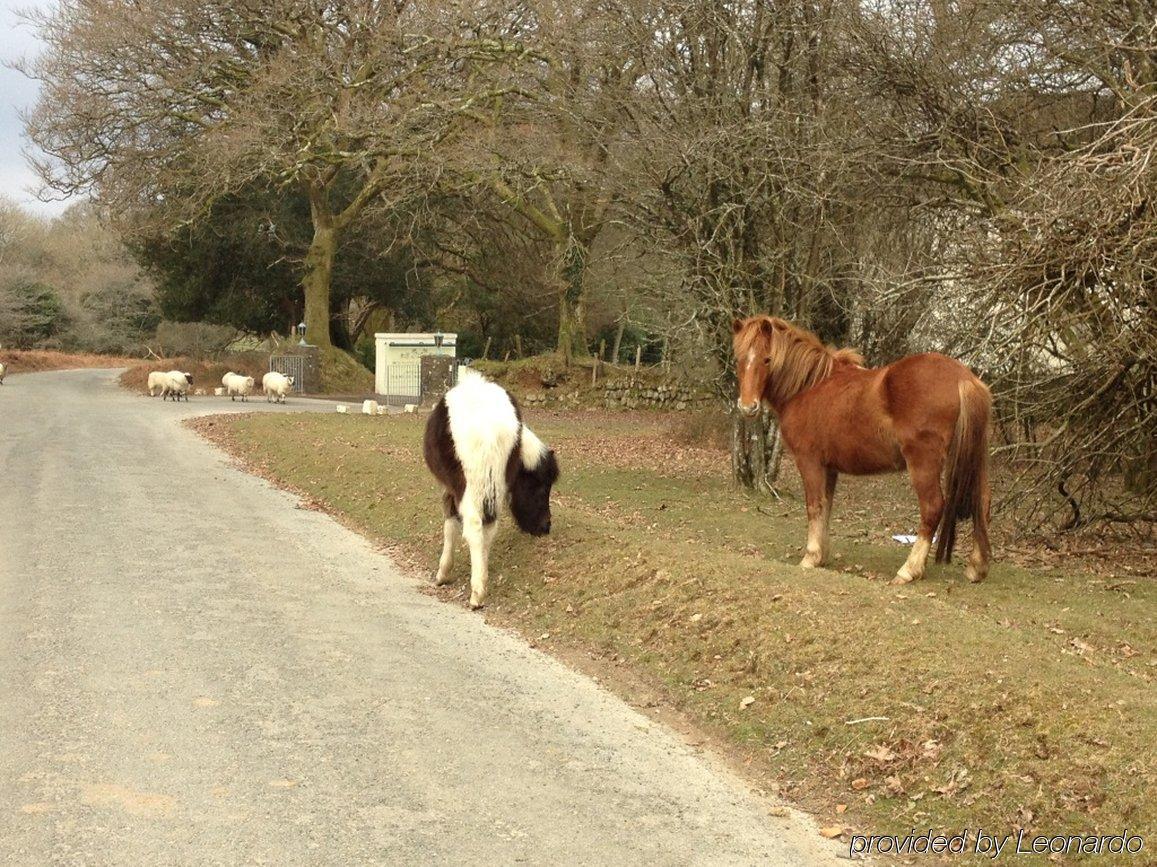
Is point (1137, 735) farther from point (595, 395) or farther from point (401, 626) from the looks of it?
point (595, 395)

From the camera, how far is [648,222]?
49.8ft

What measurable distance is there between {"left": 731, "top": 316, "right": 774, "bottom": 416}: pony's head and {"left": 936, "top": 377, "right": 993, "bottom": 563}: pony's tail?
1.80 metres

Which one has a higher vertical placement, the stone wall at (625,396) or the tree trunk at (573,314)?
the tree trunk at (573,314)

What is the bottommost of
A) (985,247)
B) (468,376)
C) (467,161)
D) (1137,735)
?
(1137,735)

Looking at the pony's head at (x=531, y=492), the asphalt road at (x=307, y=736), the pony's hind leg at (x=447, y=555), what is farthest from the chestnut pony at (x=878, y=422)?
the asphalt road at (x=307, y=736)

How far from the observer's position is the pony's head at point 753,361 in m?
10.3

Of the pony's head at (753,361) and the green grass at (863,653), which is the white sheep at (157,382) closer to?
the green grass at (863,653)

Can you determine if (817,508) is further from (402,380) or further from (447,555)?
(402,380)

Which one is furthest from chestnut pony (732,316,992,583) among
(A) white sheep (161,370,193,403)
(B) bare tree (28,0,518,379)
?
(A) white sheep (161,370,193,403)

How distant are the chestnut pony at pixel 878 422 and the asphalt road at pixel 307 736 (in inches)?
128

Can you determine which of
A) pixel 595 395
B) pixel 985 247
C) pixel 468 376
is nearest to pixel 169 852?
pixel 468 376

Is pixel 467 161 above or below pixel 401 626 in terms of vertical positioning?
above

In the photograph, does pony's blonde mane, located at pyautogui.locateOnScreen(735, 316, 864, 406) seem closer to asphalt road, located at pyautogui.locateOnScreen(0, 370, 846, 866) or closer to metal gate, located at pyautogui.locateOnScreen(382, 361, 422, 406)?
asphalt road, located at pyautogui.locateOnScreen(0, 370, 846, 866)

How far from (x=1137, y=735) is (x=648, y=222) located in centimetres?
1050
